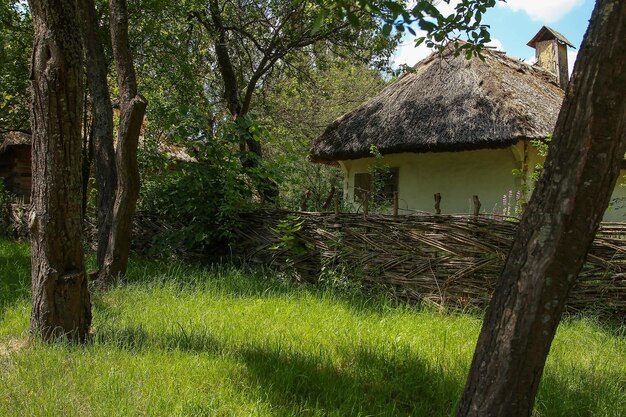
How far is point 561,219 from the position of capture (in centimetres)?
167

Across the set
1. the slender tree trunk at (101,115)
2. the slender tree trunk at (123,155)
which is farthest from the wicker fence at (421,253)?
the slender tree trunk at (101,115)

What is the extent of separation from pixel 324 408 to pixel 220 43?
9063 millimetres

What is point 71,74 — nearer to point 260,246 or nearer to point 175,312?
point 175,312

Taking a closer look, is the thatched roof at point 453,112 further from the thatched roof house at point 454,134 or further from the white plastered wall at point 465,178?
the white plastered wall at point 465,178

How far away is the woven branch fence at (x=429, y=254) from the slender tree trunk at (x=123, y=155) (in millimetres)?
1633

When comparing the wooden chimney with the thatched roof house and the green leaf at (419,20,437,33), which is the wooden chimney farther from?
the green leaf at (419,20,437,33)

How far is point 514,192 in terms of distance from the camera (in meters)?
8.55

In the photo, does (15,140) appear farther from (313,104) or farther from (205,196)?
(313,104)

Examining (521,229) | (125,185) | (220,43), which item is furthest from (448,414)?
(220,43)

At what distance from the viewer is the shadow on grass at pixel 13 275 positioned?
458 cm

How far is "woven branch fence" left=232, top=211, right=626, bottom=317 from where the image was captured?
430 cm

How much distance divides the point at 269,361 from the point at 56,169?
1.89 meters

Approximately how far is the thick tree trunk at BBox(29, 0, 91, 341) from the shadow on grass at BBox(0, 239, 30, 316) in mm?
999

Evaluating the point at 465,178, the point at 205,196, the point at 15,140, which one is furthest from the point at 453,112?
the point at 15,140
